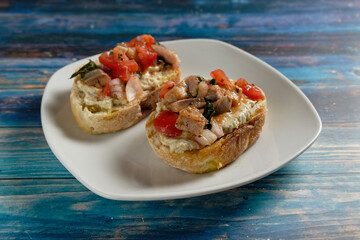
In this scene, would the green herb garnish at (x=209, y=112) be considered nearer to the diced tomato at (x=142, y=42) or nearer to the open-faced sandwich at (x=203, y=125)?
the open-faced sandwich at (x=203, y=125)

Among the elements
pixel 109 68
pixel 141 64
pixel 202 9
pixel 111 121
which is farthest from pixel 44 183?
pixel 202 9

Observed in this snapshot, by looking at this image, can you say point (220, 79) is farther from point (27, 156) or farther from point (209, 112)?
point (27, 156)

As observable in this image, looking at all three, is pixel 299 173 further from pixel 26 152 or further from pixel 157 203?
pixel 26 152

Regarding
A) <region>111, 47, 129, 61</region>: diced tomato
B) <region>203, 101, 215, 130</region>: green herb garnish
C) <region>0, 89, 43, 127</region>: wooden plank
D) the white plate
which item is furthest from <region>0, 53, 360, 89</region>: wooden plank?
<region>203, 101, 215, 130</region>: green herb garnish

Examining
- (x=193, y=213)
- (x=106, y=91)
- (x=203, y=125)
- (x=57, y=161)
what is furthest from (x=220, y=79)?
(x=57, y=161)

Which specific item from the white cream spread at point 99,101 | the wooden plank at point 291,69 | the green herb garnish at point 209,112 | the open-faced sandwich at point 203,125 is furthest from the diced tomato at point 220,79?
the wooden plank at point 291,69

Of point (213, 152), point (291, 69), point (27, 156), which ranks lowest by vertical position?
point (27, 156)
